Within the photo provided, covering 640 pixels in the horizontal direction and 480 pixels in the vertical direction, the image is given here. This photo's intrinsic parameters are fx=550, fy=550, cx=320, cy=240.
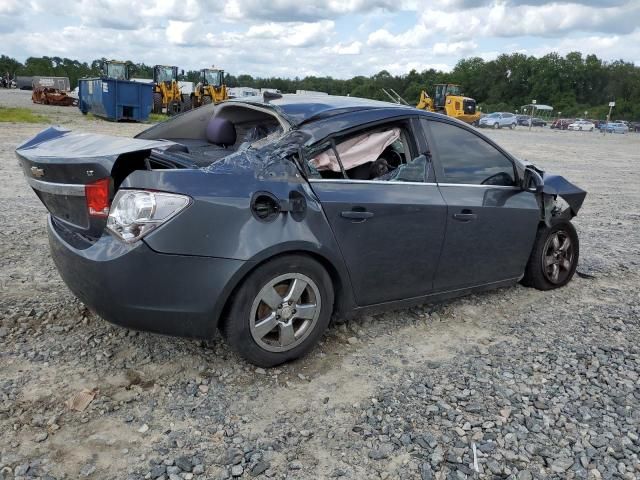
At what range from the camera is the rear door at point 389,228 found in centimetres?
328

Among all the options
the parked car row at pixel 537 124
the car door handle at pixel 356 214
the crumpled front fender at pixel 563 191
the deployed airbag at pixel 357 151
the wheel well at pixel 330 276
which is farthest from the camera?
the parked car row at pixel 537 124

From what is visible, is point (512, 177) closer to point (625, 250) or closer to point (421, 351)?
point (421, 351)

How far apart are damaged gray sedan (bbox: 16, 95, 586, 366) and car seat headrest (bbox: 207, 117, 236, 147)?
11mm

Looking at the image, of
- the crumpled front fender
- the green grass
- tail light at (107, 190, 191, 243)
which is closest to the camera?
tail light at (107, 190, 191, 243)

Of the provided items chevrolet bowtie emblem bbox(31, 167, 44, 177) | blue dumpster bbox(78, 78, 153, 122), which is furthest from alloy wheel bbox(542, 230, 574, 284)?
blue dumpster bbox(78, 78, 153, 122)

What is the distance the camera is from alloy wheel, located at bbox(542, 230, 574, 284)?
471 cm

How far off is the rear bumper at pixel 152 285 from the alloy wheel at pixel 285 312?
0.25 meters

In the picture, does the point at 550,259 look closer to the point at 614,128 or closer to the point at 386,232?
the point at 386,232

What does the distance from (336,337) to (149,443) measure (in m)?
1.53

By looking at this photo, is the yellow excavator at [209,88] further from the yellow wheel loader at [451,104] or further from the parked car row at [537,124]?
the parked car row at [537,124]

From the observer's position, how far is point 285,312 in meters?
3.16

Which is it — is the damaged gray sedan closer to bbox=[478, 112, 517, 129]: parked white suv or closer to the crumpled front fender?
the crumpled front fender

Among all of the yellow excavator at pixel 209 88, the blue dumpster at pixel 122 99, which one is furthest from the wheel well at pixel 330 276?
the yellow excavator at pixel 209 88

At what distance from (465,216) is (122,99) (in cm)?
2304
